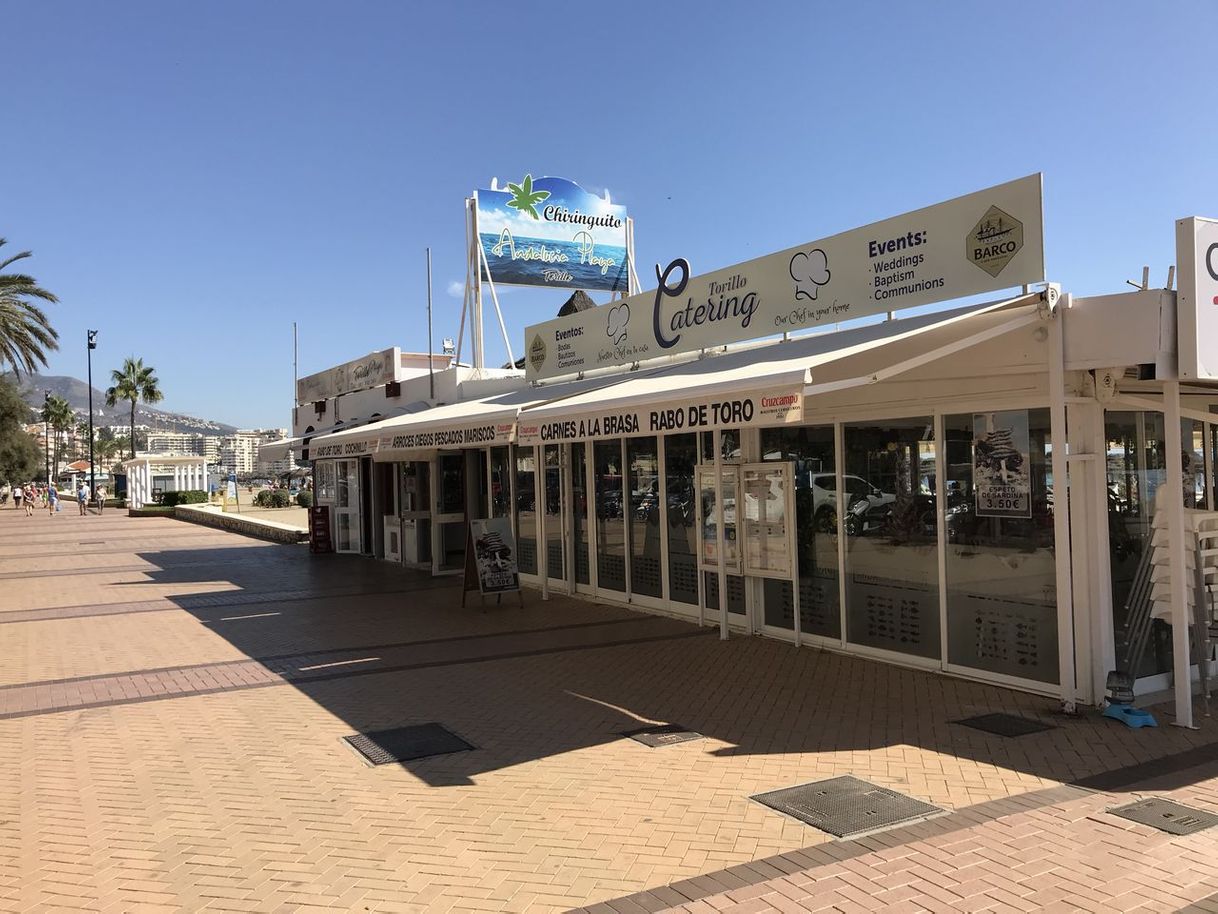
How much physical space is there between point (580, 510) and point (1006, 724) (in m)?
7.14

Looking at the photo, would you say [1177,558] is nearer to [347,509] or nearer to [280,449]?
[347,509]

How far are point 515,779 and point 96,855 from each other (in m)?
2.28

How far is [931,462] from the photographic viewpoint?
309 inches

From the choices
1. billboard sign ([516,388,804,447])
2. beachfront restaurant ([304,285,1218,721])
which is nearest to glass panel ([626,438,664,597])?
beachfront restaurant ([304,285,1218,721])

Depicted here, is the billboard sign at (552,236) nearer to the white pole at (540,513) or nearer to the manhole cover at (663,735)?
the white pole at (540,513)

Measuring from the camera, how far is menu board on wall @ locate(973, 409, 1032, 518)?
721 centimetres

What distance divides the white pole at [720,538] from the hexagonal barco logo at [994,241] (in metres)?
3.26

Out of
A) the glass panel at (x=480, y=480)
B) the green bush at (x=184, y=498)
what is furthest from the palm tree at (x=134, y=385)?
the glass panel at (x=480, y=480)

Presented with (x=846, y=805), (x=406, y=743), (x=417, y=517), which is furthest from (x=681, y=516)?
(x=417, y=517)

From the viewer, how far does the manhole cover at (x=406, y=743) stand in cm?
621

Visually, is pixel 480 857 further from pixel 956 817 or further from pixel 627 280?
pixel 627 280

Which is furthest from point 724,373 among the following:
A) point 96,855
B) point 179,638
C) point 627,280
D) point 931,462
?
point 627,280

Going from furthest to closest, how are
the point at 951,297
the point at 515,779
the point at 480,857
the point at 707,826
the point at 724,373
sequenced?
1. the point at 724,373
2. the point at 951,297
3. the point at 515,779
4. the point at 707,826
5. the point at 480,857

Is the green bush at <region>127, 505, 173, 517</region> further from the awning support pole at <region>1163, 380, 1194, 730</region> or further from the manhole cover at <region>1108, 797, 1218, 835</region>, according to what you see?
the manhole cover at <region>1108, 797, 1218, 835</region>
